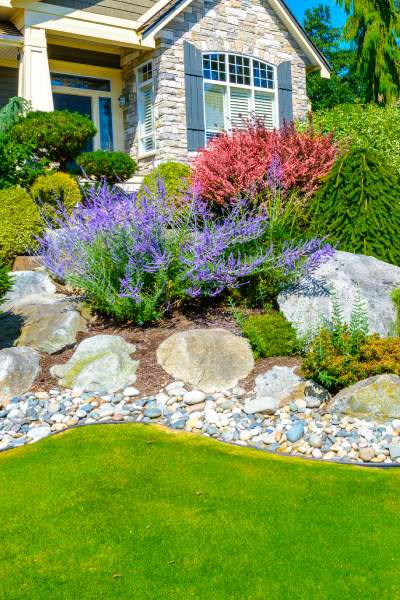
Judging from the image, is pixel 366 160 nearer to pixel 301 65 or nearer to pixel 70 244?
pixel 70 244

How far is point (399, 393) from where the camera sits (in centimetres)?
430

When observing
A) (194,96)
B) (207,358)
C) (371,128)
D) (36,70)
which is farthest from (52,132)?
(207,358)

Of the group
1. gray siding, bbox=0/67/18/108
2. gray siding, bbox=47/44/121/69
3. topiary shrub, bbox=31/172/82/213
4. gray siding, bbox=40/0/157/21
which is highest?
gray siding, bbox=40/0/157/21


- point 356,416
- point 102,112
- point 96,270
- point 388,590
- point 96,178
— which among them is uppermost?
point 102,112

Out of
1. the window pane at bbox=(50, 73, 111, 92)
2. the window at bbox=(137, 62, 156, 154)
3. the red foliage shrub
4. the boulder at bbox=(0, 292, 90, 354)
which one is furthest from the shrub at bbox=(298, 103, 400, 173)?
the window pane at bbox=(50, 73, 111, 92)

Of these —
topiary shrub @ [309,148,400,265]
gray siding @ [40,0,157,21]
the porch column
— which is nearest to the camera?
topiary shrub @ [309,148,400,265]

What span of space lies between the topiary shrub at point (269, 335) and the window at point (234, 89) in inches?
311

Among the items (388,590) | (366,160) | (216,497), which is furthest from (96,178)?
(388,590)

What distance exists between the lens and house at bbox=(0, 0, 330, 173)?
11047 millimetres

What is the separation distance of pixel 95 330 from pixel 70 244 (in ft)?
3.50

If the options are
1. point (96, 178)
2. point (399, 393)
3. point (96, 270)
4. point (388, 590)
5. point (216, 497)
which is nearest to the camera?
point (388, 590)

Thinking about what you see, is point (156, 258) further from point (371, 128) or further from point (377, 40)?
point (377, 40)

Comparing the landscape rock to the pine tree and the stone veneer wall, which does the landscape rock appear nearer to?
the stone veneer wall

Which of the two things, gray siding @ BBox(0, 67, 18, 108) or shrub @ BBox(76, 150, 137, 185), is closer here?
shrub @ BBox(76, 150, 137, 185)
